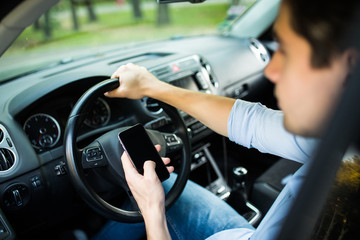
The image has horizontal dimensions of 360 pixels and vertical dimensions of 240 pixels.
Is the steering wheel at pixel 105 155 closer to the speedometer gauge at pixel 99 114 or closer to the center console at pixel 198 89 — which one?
the speedometer gauge at pixel 99 114

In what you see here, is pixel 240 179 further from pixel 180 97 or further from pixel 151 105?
pixel 180 97

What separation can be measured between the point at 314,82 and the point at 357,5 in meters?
0.19

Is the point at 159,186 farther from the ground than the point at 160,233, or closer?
farther from the ground

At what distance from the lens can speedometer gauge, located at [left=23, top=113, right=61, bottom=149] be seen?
1.43 m

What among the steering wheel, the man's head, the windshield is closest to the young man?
the man's head

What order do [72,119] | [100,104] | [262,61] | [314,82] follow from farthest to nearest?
[262,61]
[100,104]
[72,119]
[314,82]

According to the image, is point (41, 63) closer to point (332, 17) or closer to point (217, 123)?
point (217, 123)

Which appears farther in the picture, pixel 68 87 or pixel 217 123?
pixel 68 87

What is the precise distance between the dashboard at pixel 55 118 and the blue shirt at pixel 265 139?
1.94 ft

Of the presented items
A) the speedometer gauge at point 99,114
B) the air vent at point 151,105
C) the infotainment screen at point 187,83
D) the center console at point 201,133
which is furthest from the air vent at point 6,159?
the infotainment screen at point 187,83

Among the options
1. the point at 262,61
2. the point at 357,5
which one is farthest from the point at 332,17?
the point at 262,61

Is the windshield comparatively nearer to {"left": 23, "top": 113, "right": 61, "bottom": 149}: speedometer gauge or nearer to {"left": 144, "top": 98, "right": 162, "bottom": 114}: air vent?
{"left": 23, "top": 113, "right": 61, "bottom": 149}: speedometer gauge

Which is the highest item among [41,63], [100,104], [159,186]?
[41,63]

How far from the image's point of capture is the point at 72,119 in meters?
1.19
